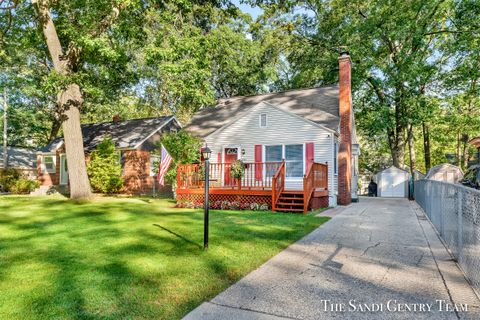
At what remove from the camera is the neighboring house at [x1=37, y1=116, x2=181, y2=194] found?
1862 centimetres

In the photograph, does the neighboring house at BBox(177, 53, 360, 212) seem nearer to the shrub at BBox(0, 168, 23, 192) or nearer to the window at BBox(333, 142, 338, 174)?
the window at BBox(333, 142, 338, 174)

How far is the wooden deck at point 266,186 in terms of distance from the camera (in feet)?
35.6

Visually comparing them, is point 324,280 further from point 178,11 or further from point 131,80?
point 131,80

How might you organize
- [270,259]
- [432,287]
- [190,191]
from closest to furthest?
[432,287], [270,259], [190,191]

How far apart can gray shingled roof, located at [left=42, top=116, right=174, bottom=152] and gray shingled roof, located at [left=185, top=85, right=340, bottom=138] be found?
10.3 ft

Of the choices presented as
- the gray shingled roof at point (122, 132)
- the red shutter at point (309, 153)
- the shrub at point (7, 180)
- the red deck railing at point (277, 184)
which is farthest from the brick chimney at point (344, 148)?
the shrub at point (7, 180)

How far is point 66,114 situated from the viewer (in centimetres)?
1336

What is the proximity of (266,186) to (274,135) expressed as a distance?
286cm

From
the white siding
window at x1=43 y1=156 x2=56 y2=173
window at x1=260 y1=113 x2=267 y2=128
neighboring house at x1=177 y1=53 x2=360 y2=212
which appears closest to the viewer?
neighboring house at x1=177 y1=53 x2=360 y2=212

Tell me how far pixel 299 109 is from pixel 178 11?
25.5ft

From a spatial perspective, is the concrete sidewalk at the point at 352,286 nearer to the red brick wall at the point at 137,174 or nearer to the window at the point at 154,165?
the window at the point at 154,165

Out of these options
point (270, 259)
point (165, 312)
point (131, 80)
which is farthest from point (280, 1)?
point (165, 312)

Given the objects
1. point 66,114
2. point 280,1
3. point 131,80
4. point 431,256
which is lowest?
point 431,256

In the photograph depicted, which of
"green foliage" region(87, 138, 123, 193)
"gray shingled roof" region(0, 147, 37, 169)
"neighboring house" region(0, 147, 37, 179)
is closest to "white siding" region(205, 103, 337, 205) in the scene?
"green foliage" region(87, 138, 123, 193)
